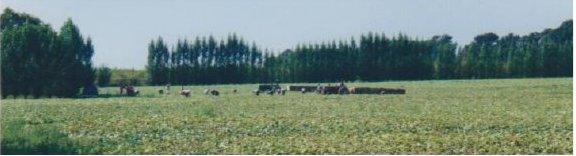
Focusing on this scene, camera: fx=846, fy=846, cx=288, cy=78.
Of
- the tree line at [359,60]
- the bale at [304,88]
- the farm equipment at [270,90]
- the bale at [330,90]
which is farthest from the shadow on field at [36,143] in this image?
the tree line at [359,60]

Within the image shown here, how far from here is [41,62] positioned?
42.4 metres

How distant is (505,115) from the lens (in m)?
21.0

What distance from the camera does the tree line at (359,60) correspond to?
2025 inches

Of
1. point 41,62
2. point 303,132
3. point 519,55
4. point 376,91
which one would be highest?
point 519,55

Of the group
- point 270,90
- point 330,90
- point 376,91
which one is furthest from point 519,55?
point 270,90

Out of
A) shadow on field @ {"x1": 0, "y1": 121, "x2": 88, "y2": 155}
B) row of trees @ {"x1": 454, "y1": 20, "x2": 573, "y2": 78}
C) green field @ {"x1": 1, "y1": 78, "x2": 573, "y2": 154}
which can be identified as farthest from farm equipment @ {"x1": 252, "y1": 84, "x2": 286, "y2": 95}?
shadow on field @ {"x1": 0, "y1": 121, "x2": 88, "y2": 155}

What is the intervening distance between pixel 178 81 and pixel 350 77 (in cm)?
1272

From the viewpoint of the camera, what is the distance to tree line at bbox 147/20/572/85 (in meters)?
51.4

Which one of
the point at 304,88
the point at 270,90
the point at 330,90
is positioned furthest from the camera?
the point at 304,88

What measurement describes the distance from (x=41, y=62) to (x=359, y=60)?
2956cm

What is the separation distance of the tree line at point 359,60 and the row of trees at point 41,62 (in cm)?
1549

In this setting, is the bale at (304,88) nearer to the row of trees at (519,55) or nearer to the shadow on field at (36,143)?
the row of trees at (519,55)

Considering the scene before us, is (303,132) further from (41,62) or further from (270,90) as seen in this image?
(41,62)

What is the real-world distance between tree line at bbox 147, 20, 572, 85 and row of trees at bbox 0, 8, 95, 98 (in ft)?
50.8
